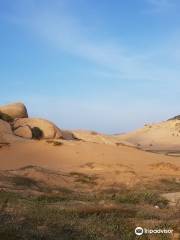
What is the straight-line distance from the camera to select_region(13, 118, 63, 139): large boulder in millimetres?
27719

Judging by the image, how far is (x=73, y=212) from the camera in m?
10.9

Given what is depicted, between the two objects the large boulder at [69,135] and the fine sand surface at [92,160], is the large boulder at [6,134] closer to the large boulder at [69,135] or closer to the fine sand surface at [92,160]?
the fine sand surface at [92,160]

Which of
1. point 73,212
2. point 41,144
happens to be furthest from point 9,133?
point 73,212

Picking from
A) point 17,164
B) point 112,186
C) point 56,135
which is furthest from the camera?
→ point 56,135

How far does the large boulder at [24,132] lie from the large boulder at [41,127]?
1.93 feet

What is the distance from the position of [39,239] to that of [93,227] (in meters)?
1.60

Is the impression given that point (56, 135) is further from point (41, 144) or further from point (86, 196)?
A: point (86, 196)

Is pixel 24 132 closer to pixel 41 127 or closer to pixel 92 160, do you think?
pixel 41 127

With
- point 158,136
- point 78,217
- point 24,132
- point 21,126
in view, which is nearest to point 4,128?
point 24,132

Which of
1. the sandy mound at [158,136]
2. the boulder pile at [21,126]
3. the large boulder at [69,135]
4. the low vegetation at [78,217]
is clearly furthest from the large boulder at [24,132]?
the sandy mound at [158,136]

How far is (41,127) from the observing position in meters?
28.2

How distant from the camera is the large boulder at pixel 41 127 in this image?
27.7m

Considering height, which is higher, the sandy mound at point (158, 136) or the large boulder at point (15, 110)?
the large boulder at point (15, 110)

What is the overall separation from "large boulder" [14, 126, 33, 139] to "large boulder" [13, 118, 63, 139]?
0.59m
